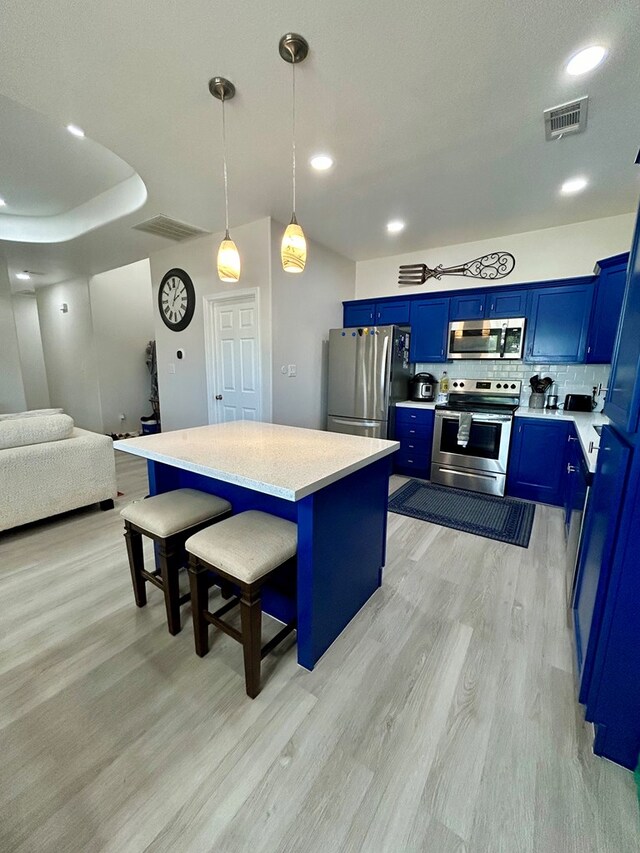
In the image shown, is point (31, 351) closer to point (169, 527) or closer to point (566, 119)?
point (169, 527)

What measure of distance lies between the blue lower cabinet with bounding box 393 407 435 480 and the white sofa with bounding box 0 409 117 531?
303cm

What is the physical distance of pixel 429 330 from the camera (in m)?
4.05

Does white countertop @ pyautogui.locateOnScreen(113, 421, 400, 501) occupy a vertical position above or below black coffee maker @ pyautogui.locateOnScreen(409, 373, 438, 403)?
below

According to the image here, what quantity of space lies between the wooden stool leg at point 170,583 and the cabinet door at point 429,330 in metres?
3.50

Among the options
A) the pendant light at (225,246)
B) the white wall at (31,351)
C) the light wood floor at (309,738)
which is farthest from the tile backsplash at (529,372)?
the white wall at (31,351)

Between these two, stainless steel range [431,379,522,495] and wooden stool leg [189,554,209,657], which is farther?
stainless steel range [431,379,522,495]

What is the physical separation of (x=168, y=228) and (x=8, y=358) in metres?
3.28

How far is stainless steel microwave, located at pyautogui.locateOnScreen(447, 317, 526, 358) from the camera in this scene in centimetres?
357

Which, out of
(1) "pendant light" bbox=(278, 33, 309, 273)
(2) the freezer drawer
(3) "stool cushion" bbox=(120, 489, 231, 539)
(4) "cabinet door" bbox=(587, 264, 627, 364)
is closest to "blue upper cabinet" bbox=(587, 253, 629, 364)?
(4) "cabinet door" bbox=(587, 264, 627, 364)

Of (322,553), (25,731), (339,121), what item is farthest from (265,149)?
(25,731)

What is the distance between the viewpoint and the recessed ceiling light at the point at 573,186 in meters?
2.54

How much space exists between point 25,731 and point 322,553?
125 cm

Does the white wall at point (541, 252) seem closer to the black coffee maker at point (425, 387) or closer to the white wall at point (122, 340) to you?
the black coffee maker at point (425, 387)

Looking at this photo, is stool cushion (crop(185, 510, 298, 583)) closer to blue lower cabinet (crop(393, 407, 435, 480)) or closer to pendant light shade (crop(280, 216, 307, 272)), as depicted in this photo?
pendant light shade (crop(280, 216, 307, 272))
